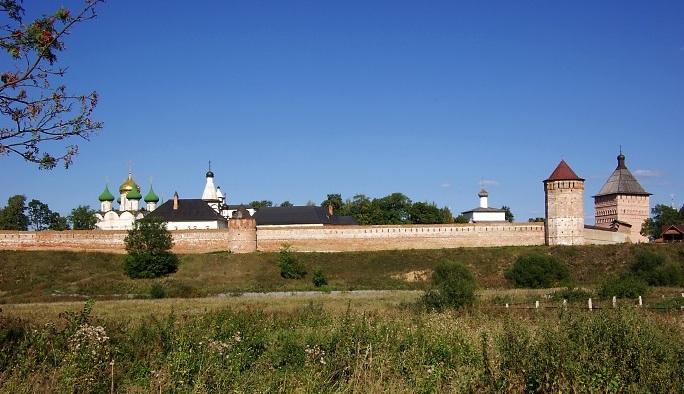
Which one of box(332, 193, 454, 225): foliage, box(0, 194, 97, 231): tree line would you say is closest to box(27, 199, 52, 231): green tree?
box(0, 194, 97, 231): tree line

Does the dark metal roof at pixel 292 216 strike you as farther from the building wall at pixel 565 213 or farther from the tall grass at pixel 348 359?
the tall grass at pixel 348 359

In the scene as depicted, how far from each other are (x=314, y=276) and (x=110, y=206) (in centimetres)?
3850

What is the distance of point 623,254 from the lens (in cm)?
4566

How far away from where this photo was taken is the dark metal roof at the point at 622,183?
6569 centimetres

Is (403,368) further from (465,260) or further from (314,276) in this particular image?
(465,260)

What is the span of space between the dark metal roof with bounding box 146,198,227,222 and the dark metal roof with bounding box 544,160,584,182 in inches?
1242

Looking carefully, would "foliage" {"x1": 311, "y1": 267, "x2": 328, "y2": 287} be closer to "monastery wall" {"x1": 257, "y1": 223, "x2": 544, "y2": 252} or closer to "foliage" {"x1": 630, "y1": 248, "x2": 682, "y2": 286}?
"monastery wall" {"x1": 257, "y1": 223, "x2": 544, "y2": 252}

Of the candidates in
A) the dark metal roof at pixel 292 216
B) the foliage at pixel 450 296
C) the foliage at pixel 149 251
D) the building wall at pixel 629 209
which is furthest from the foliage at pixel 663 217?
the foliage at pixel 450 296

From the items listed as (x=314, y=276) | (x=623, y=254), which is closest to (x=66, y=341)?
(x=314, y=276)

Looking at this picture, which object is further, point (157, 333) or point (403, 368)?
point (157, 333)

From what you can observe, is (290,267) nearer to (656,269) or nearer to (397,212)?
(656,269)

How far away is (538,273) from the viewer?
3812 cm

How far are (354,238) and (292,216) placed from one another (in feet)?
47.8

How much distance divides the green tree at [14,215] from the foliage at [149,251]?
119 ft
